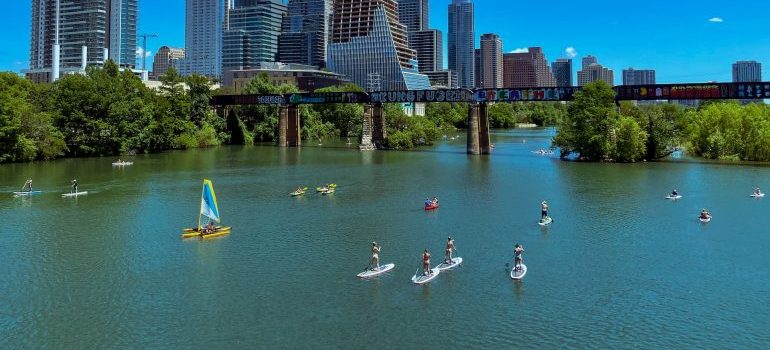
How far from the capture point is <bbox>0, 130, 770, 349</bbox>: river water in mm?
26062

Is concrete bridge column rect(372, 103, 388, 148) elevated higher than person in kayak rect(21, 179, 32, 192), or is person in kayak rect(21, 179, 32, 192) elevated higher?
concrete bridge column rect(372, 103, 388, 148)

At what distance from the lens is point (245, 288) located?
31.8m

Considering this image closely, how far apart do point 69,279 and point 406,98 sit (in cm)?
10161

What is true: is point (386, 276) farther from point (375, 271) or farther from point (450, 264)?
point (450, 264)

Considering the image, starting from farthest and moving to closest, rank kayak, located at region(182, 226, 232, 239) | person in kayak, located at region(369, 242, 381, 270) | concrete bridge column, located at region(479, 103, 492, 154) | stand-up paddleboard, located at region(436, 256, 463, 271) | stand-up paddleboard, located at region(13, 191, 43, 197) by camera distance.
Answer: concrete bridge column, located at region(479, 103, 492, 154) < stand-up paddleboard, located at region(13, 191, 43, 197) < kayak, located at region(182, 226, 232, 239) < stand-up paddleboard, located at region(436, 256, 463, 271) < person in kayak, located at region(369, 242, 381, 270)

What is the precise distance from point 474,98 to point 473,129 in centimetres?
565

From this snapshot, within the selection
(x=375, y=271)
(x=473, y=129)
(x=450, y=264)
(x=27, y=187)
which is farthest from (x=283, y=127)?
Result: (x=375, y=271)

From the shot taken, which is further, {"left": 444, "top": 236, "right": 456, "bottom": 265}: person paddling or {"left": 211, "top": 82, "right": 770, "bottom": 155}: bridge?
{"left": 211, "top": 82, "right": 770, "bottom": 155}: bridge

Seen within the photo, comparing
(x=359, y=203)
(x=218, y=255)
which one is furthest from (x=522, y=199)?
(x=218, y=255)

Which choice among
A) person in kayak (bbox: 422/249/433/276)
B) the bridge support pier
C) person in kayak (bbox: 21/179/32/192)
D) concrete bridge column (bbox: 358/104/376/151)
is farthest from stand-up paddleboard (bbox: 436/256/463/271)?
the bridge support pier

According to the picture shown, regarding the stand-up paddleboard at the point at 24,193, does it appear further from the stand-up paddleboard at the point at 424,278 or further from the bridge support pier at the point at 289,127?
the bridge support pier at the point at 289,127

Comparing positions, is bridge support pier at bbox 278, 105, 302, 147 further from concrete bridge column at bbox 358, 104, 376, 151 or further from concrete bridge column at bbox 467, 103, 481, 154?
concrete bridge column at bbox 467, 103, 481, 154

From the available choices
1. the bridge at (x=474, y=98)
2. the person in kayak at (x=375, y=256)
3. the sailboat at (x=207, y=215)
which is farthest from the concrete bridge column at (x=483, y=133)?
the person in kayak at (x=375, y=256)

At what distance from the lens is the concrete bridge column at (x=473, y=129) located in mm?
115312
